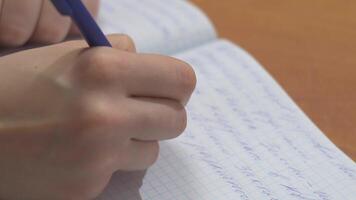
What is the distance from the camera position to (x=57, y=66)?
365 millimetres

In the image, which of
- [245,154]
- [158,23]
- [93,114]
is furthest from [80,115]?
[158,23]

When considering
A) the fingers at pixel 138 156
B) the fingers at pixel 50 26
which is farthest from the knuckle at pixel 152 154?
the fingers at pixel 50 26

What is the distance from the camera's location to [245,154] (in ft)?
1.46

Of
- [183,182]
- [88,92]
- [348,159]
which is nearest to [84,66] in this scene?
[88,92]

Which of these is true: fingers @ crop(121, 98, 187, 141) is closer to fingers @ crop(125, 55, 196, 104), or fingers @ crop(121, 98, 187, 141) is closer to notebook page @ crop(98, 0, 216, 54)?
fingers @ crop(125, 55, 196, 104)

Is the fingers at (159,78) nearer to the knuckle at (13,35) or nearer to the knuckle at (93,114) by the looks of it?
the knuckle at (93,114)

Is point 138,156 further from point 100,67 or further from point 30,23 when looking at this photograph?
point 30,23

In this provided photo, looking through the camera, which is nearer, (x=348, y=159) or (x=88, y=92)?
(x=88, y=92)

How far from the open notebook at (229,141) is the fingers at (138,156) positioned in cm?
2

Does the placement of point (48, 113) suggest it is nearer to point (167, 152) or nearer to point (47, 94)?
point (47, 94)

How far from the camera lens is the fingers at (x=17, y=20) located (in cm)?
48

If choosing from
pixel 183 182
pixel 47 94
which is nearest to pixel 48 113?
pixel 47 94

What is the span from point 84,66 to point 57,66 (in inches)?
0.9

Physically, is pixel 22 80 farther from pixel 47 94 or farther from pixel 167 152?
pixel 167 152
